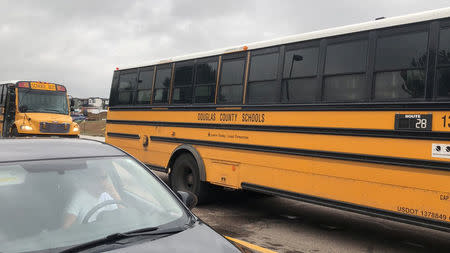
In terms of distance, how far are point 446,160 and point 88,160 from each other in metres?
3.62

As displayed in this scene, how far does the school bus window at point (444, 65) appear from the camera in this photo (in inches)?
179

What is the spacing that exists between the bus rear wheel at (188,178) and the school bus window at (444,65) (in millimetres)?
4259

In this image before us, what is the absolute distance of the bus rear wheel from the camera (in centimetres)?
754

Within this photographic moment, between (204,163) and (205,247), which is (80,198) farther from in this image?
(204,163)

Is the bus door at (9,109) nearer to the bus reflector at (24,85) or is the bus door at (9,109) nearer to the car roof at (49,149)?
the bus reflector at (24,85)

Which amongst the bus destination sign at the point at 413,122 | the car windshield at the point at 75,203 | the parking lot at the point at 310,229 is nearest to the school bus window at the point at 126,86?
the parking lot at the point at 310,229

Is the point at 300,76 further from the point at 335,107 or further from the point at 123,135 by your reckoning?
the point at 123,135

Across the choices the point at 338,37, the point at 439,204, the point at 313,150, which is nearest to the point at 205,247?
the point at 439,204

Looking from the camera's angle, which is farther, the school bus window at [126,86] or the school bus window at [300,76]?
the school bus window at [126,86]

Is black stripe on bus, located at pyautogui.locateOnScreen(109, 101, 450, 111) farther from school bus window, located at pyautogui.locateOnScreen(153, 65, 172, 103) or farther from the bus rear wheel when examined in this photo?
the bus rear wheel

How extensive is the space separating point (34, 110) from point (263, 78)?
12165 millimetres

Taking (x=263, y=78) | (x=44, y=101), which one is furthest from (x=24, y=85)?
(x=263, y=78)

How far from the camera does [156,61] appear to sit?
8914mm

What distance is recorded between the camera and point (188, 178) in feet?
25.8
